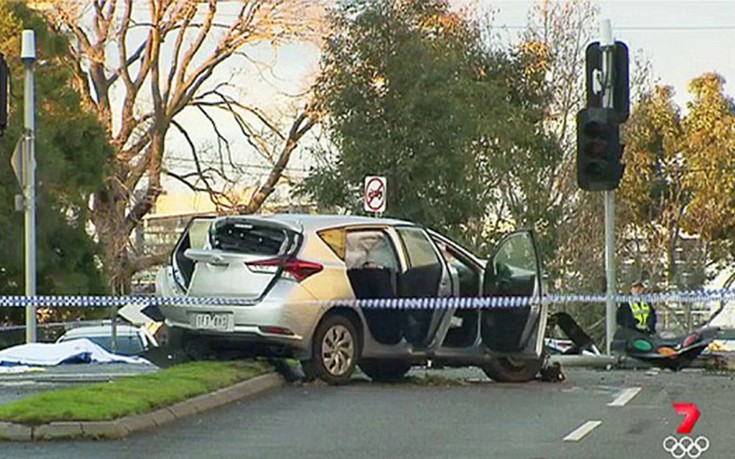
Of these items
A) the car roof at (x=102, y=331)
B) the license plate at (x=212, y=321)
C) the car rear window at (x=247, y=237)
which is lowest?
the car roof at (x=102, y=331)

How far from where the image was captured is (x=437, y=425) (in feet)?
39.2

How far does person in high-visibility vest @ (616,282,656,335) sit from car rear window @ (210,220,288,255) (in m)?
9.42

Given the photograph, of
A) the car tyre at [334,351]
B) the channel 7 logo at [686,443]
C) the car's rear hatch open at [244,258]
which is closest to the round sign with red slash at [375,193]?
the car's rear hatch open at [244,258]

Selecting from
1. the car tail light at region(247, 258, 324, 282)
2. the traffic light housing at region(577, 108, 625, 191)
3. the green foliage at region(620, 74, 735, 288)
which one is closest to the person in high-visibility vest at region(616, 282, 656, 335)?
the traffic light housing at region(577, 108, 625, 191)

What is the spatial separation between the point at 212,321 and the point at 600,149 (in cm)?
568

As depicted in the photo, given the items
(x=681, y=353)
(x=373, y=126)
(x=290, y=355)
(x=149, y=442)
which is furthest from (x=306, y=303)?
(x=373, y=126)

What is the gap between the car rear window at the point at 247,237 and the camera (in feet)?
49.5

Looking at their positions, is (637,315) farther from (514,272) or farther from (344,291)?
(344,291)

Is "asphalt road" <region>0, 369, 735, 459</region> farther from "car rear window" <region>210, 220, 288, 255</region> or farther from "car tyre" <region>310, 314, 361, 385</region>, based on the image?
"car rear window" <region>210, 220, 288, 255</region>

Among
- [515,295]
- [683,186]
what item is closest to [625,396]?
[515,295]

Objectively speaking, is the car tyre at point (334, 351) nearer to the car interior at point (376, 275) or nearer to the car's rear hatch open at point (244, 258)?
the car interior at point (376, 275)

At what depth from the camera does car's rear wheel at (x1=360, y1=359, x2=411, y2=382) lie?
1580 cm

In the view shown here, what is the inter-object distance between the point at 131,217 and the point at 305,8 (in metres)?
7.46

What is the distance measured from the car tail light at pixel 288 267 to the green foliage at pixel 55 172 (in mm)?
20600
